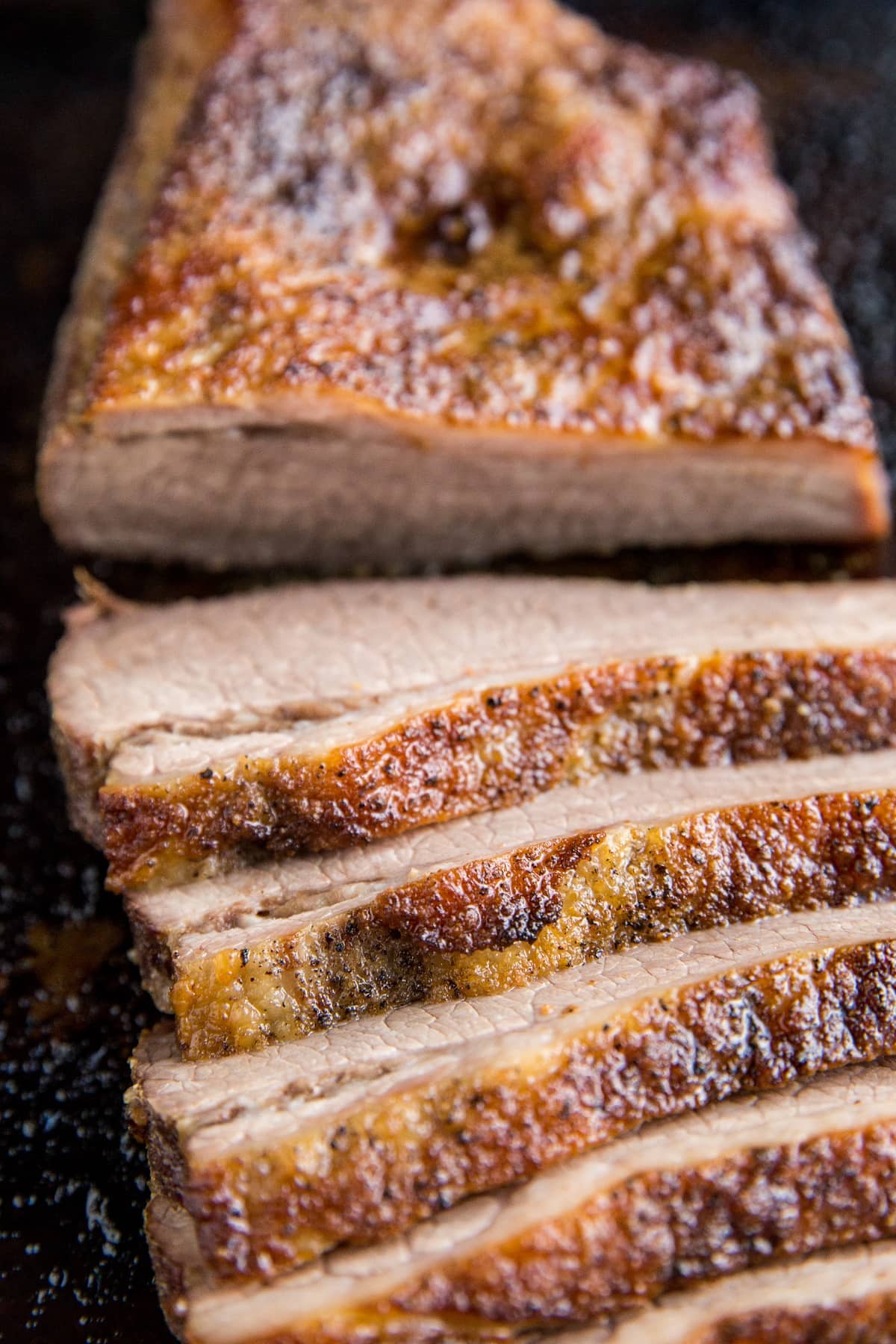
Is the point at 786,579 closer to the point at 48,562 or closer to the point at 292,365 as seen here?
the point at 292,365

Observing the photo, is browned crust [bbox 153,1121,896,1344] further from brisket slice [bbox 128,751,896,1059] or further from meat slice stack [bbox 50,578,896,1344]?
brisket slice [bbox 128,751,896,1059]

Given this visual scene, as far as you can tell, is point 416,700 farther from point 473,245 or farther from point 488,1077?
point 473,245

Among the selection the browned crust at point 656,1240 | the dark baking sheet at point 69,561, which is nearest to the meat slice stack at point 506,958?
the browned crust at point 656,1240

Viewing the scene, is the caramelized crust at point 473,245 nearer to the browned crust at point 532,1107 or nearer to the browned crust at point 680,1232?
the browned crust at point 532,1107

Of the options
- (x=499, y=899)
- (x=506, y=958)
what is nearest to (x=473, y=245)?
(x=499, y=899)

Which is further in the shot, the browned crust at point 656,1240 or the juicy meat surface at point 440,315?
the juicy meat surface at point 440,315

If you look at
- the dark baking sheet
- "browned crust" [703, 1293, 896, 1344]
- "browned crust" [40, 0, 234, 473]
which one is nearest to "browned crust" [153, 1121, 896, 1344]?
"browned crust" [703, 1293, 896, 1344]
